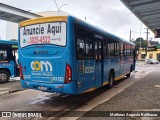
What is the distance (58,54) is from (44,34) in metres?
0.91

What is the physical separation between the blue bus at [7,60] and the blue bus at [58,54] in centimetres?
598

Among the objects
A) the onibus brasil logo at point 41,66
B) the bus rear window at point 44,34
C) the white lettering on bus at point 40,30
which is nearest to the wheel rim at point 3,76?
the bus rear window at point 44,34

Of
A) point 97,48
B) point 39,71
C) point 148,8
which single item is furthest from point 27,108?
point 148,8

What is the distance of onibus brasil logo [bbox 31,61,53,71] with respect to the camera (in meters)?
7.57

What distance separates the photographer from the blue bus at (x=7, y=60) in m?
13.9

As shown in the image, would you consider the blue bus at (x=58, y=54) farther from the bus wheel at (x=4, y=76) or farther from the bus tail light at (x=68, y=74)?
the bus wheel at (x=4, y=76)

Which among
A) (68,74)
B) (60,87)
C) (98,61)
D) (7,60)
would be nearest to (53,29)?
(68,74)

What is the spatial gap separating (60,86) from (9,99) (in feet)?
10.2

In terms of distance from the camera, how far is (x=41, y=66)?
7.71m

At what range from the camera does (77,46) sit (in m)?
7.47

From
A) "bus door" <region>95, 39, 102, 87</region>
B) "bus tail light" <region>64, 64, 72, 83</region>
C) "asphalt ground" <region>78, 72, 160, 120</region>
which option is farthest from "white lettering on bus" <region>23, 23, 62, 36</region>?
"asphalt ground" <region>78, 72, 160, 120</region>

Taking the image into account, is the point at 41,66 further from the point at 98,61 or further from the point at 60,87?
the point at 98,61

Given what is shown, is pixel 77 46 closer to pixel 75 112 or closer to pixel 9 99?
pixel 75 112

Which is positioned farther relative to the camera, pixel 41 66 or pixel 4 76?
pixel 4 76
